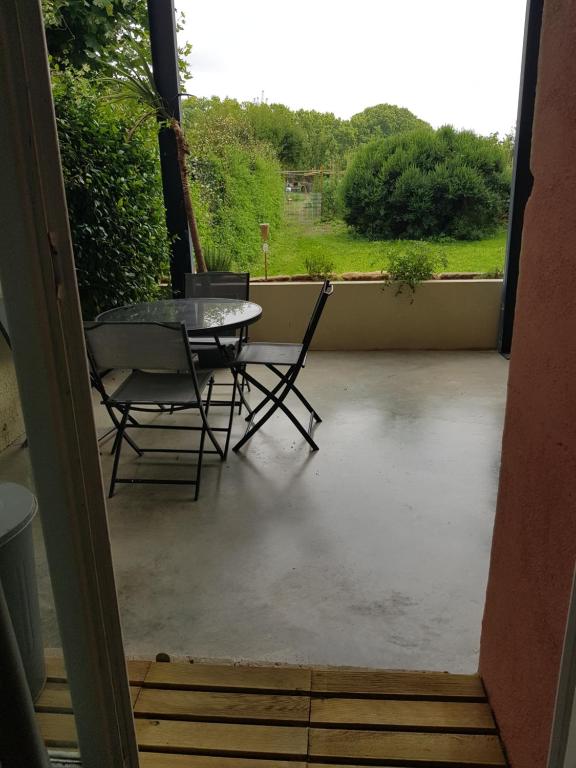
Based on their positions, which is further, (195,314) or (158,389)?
(195,314)

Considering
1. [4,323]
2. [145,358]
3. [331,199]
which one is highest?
[331,199]

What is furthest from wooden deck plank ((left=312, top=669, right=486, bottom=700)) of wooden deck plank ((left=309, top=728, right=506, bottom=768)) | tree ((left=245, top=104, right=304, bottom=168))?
tree ((left=245, top=104, right=304, bottom=168))

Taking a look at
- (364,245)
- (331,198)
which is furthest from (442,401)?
(331,198)

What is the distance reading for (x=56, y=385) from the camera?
37.7 inches

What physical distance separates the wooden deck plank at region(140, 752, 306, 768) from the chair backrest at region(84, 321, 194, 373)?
1848 mm

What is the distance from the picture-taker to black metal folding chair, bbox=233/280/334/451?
3.44 m

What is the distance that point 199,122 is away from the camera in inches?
223

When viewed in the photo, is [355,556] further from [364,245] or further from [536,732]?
[364,245]

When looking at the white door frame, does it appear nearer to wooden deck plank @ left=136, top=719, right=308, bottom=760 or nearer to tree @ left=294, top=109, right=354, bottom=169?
wooden deck plank @ left=136, top=719, right=308, bottom=760

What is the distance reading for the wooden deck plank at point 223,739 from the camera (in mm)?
1407

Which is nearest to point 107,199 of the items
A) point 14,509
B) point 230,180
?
point 230,180

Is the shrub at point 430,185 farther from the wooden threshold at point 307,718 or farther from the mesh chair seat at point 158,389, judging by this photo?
the wooden threshold at point 307,718

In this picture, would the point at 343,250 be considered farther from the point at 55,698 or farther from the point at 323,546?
the point at 55,698

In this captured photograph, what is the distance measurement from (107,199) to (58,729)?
377cm
